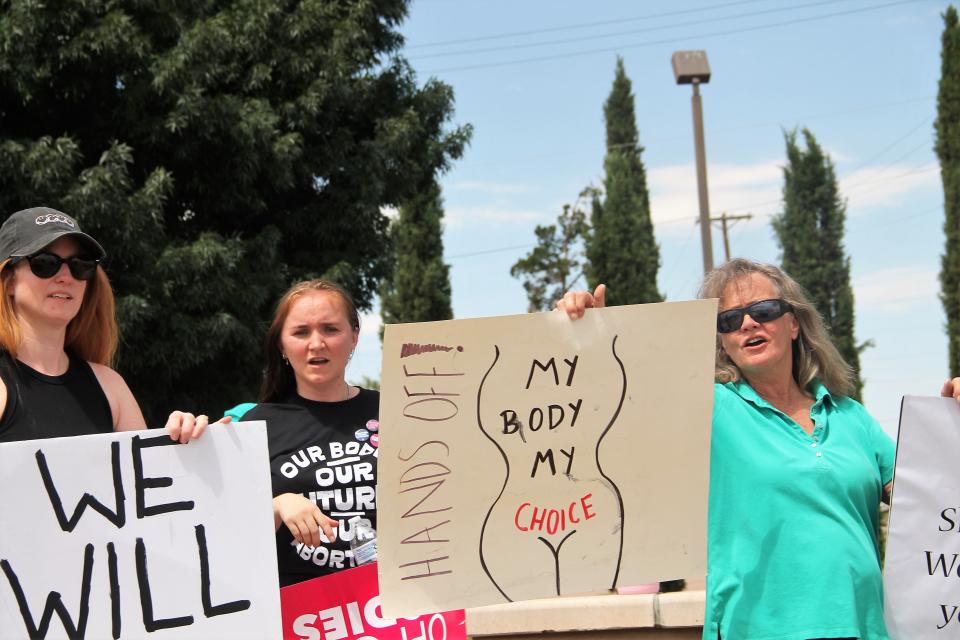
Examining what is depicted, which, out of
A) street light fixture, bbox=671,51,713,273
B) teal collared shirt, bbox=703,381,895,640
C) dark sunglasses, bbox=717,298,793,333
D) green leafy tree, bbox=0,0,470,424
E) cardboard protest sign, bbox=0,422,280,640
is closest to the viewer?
cardboard protest sign, bbox=0,422,280,640

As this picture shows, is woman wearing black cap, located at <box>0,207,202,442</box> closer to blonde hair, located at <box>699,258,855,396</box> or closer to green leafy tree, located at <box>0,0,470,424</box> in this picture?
blonde hair, located at <box>699,258,855,396</box>

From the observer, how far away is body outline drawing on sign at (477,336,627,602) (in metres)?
2.23

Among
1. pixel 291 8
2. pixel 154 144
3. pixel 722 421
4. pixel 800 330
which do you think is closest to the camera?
pixel 722 421

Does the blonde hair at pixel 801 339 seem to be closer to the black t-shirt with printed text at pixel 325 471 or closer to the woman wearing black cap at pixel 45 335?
the black t-shirt with printed text at pixel 325 471

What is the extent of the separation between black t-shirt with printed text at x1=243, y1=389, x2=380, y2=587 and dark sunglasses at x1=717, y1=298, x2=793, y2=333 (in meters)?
0.96

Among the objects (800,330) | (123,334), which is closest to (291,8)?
(123,334)

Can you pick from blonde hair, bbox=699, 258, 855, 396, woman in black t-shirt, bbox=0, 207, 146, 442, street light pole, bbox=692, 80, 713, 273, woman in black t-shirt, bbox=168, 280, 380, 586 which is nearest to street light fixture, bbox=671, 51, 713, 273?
street light pole, bbox=692, 80, 713, 273

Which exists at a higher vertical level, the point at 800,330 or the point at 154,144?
the point at 154,144

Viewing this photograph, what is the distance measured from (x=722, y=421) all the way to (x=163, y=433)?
1.36 m

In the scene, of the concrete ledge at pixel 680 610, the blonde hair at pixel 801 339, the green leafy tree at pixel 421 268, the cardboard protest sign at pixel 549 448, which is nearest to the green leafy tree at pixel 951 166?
the green leafy tree at pixel 421 268

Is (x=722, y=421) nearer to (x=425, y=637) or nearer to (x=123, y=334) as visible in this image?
(x=425, y=637)

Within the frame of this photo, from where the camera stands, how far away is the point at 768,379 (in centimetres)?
258

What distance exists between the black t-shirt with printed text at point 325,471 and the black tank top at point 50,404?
44 cm

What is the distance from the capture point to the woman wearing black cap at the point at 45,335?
2.21 metres
